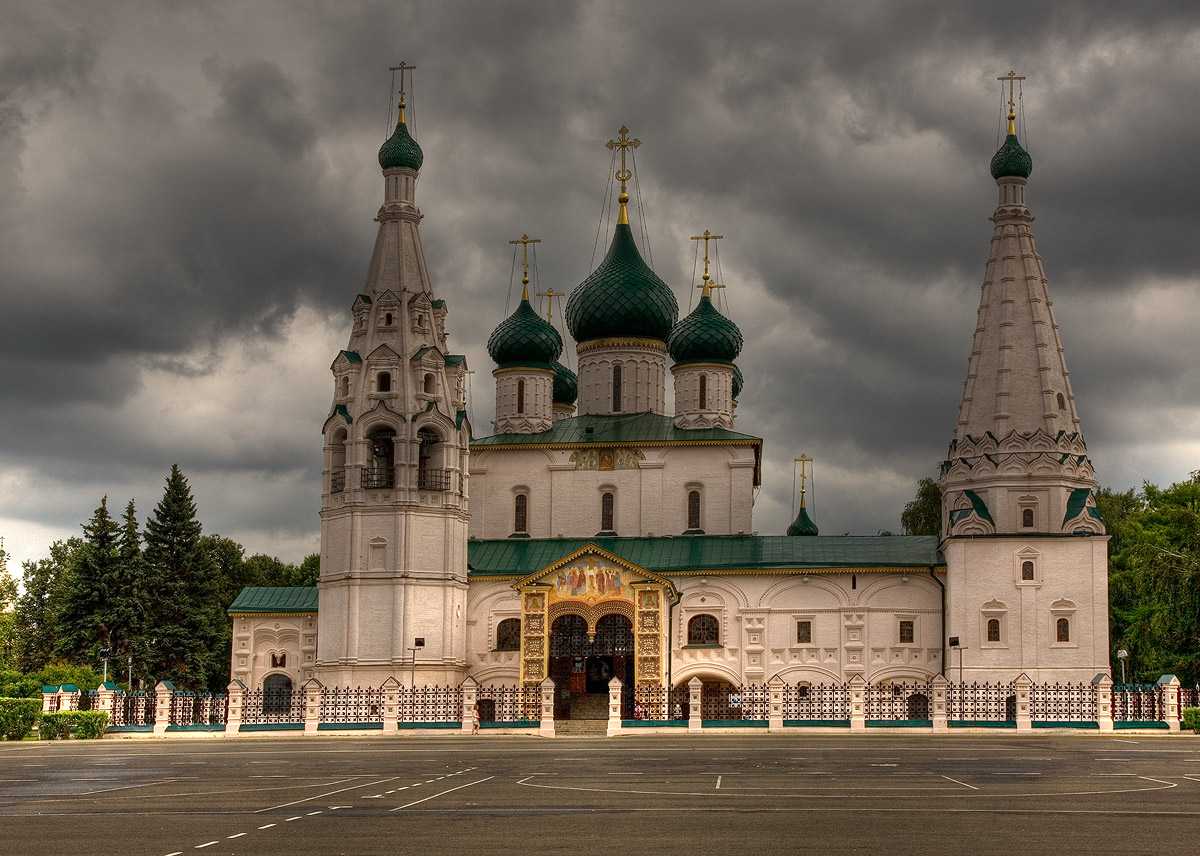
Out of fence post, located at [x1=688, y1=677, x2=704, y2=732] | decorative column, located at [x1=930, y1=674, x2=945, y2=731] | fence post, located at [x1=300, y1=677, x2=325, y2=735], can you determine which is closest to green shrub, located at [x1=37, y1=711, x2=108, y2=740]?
fence post, located at [x1=300, y1=677, x2=325, y2=735]

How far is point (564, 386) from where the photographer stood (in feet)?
191

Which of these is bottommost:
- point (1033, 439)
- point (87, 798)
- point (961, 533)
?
point (87, 798)

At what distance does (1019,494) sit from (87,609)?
32.3 metres

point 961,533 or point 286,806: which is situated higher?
point 961,533

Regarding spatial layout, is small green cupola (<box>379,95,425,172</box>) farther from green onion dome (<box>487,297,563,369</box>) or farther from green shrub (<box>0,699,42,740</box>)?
green shrub (<box>0,699,42,740</box>)

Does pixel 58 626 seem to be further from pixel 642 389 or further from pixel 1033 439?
pixel 1033 439

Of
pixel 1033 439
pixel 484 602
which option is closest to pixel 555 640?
pixel 484 602

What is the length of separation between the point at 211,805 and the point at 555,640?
29.0 meters

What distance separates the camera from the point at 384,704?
128 feet

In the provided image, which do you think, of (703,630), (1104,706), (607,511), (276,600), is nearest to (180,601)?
(276,600)

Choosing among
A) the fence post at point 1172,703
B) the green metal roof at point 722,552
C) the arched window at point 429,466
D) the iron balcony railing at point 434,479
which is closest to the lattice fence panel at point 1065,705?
the fence post at point 1172,703

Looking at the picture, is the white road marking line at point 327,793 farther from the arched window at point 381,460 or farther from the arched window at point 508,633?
the arched window at point 508,633

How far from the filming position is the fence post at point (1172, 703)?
36.4 metres

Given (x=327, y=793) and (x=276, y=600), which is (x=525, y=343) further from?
(x=327, y=793)
